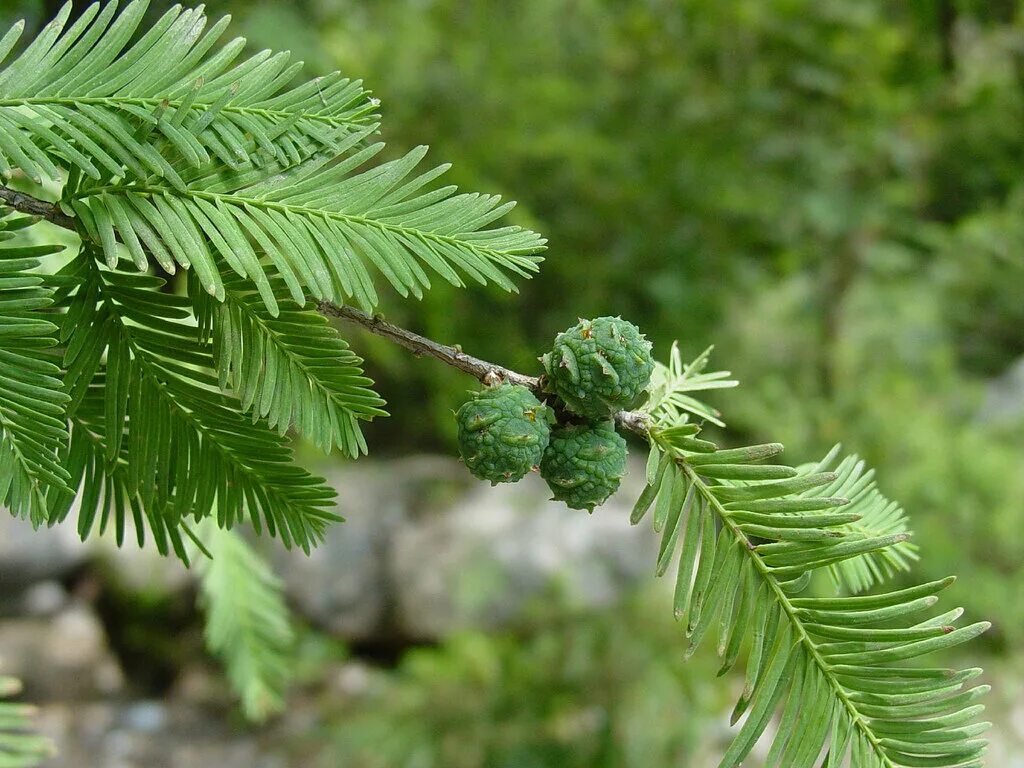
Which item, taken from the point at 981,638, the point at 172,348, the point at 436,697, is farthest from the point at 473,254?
the point at 981,638

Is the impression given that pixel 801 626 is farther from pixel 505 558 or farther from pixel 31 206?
pixel 505 558

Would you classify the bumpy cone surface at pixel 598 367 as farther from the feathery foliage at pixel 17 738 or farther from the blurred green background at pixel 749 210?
the blurred green background at pixel 749 210

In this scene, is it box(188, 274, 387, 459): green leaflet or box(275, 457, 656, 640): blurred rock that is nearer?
box(188, 274, 387, 459): green leaflet

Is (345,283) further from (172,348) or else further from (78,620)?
(78,620)

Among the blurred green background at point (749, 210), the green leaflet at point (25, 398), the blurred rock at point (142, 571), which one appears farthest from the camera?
the blurred rock at point (142, 571)

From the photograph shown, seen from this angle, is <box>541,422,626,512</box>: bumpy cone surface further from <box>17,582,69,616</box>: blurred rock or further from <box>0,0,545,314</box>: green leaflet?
<box>17,582,69,616</box>: blurred rock

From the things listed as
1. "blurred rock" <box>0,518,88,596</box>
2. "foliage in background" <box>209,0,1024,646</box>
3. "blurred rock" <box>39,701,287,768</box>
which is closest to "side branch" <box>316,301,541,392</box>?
"foliage in background" <box>209,0,1024,646</box>

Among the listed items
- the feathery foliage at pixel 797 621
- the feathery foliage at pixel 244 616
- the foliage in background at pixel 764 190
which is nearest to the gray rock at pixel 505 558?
the foliage in background at pixel 764 190
